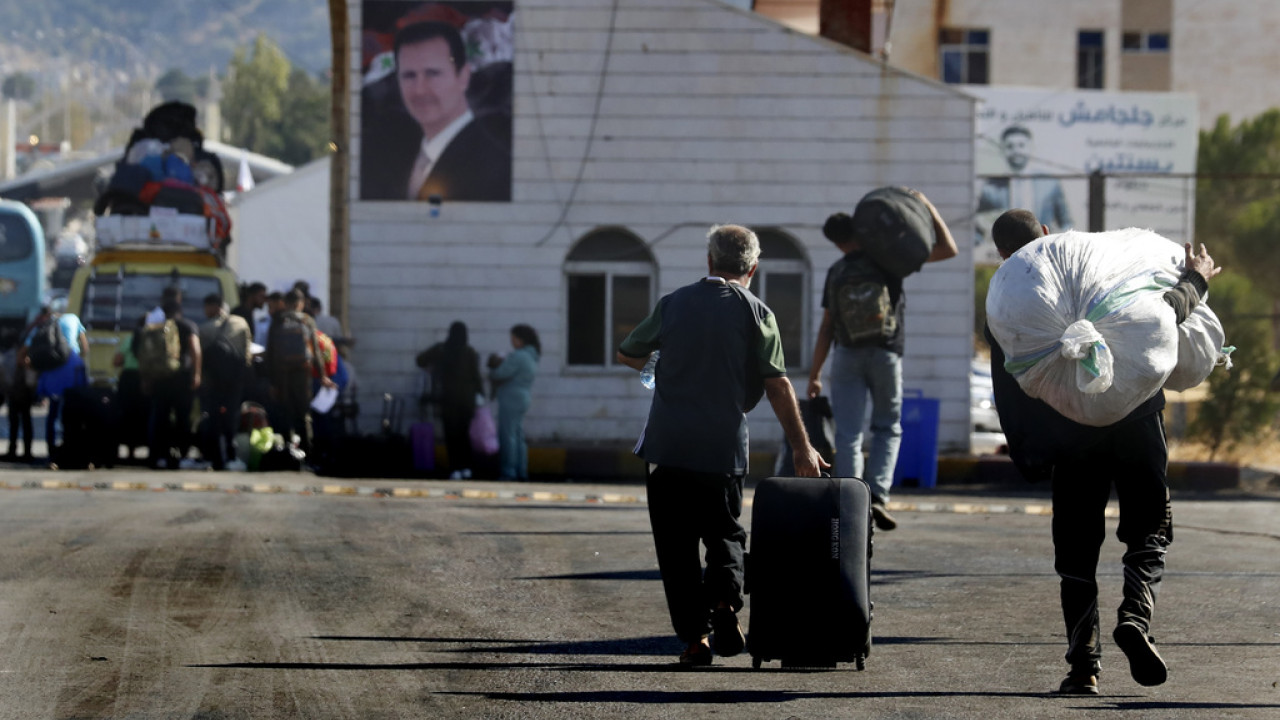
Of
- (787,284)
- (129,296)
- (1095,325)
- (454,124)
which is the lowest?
(1095,325)

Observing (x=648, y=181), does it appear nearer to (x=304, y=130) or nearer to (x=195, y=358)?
(x=195, y=358)

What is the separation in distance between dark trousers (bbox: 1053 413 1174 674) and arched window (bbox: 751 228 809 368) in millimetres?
13581

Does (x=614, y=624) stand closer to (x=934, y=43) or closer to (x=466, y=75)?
(x=466, y=75)

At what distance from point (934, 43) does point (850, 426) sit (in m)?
41.2

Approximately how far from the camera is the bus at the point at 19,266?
34344 mm

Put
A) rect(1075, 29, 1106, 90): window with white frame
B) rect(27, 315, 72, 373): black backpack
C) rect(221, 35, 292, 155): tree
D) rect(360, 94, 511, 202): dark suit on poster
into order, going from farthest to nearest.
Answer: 1. rect(221, 35, 292, 155): tree
2. rect(1075, 29, 1106, 90): window with white frame
3. rect(360, 94, 511, 202): dark suit on poster
4. rect(27, 315, 72, 373): black backpack

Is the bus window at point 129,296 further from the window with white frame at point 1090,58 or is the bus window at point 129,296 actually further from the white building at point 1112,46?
the window with white frame at point 1090,58

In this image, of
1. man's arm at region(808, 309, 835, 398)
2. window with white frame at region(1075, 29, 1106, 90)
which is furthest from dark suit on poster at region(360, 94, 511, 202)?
window with white frame at region(1075, 29, 1106, 90)

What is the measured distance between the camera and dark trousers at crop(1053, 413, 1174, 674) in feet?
18.2

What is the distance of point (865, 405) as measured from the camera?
9.50 meters

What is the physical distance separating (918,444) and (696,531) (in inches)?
413

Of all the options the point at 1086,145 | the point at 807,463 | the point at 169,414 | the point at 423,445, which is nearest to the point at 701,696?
the point at 807,463

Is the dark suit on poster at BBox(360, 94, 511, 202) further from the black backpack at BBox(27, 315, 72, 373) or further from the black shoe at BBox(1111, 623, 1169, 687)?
the black shoe at BBox(1111, 623, 1169, 687)

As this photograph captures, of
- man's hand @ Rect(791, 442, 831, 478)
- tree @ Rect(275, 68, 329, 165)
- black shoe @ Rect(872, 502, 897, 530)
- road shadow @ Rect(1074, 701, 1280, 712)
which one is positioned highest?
tree @ Rect(275, 68, 329, 165)
